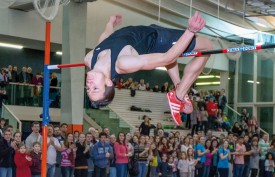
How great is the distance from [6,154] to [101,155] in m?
2.54

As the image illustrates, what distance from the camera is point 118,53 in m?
6.22

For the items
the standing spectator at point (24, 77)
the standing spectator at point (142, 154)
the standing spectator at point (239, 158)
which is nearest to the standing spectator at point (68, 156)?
the standing spectator at point (142, 154)

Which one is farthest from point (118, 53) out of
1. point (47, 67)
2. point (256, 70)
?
point (256, 70)

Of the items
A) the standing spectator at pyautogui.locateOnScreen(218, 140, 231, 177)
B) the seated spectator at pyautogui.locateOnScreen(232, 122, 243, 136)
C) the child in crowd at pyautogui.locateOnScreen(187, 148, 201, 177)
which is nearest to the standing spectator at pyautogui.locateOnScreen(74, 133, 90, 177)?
the child in crowd at pyautogui.locateOnScreen(187, 148, 201, 177)

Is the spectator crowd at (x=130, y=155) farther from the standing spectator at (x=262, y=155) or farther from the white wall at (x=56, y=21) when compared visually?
the white wall at (x=56, y=21)

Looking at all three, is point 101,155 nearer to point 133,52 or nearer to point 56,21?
point 133,52

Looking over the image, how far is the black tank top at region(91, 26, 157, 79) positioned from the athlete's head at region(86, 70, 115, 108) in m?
0.11

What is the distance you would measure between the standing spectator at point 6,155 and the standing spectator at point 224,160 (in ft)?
21.7

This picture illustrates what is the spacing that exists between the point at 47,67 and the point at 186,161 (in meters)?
7.42

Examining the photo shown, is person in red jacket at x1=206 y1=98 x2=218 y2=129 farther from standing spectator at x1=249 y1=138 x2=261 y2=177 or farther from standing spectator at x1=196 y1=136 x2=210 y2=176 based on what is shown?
standing spectator at x1=196 y1=136 x2=210 y2=176

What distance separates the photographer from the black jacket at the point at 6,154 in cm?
1202

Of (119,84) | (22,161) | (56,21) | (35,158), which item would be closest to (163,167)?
(35,158)

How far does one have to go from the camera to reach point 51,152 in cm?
1291

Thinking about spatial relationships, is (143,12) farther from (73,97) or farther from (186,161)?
(186,161)
